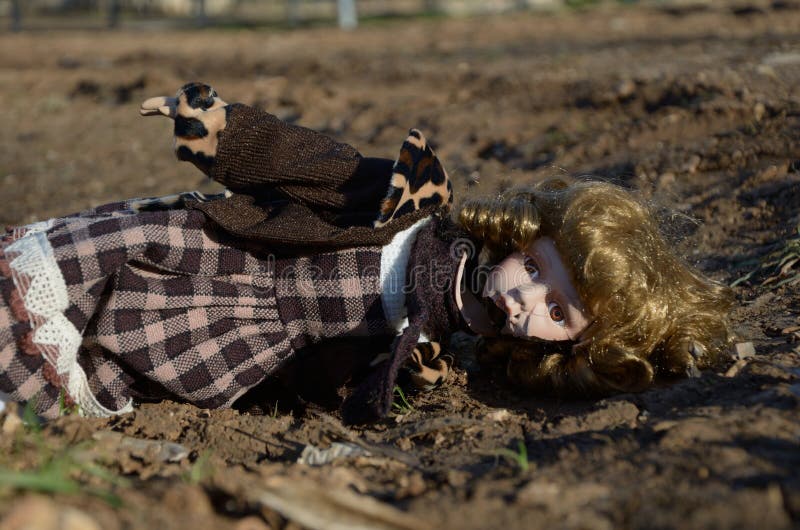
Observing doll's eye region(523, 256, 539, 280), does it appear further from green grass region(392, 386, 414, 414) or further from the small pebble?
the small pebble

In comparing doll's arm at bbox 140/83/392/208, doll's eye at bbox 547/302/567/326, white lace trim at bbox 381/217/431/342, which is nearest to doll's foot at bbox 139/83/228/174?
doll's arm at bbox 140/83/392/208

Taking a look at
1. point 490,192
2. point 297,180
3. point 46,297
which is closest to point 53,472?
point 46,297

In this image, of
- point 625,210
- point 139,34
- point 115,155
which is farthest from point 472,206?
point 139,34

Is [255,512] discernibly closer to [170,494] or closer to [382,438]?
[170,494]

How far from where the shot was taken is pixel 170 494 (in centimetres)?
153

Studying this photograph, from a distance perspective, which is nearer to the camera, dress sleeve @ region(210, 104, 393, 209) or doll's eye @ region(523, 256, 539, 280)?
doll's eye @ region(523, 256, 539, 280)

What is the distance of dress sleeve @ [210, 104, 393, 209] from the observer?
2600 millimetres

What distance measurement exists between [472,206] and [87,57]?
870 centimetres

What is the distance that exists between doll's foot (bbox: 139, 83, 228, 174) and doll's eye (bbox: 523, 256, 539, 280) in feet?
3.56

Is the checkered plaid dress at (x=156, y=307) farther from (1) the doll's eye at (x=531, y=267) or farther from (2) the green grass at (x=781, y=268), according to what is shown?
(2) the green grass at (x=781, y=268)

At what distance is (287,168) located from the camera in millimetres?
2590

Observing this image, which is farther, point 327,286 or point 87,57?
point 87,57

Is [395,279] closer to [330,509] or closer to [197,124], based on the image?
[197,124]

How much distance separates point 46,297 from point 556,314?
5.03 ft
